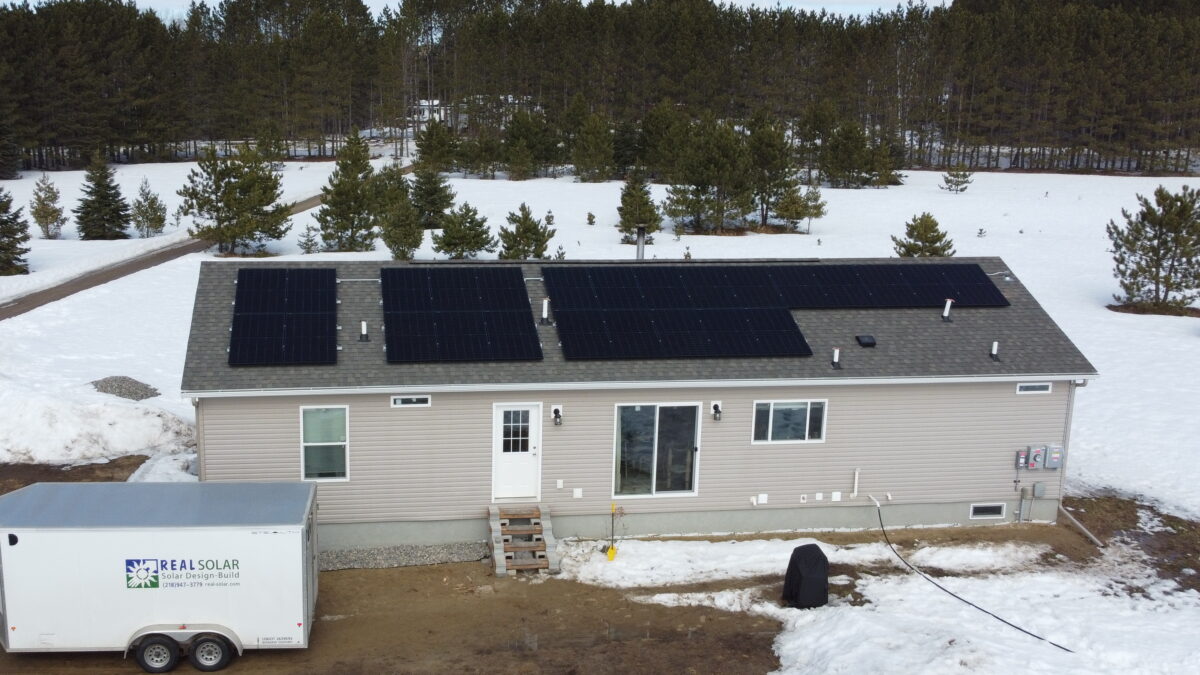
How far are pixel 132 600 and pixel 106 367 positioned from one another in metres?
13.9

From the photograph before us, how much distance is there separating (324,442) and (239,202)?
84.4ft

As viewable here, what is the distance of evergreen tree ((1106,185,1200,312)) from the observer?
3225 centimetres

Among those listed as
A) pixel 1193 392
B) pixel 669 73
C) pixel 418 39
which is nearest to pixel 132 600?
pixel 1193 392

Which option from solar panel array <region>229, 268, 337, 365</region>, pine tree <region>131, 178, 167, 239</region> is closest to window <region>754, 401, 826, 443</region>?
solar panel array <region>229, 268, 337, 365</region>

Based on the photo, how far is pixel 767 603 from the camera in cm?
1398

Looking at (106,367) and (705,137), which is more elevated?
(705,137)

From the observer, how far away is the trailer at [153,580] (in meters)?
11.4

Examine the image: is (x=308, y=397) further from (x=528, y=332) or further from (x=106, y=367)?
(x=106, y=367)

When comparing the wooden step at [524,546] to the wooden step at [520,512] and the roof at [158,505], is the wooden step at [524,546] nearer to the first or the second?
the wooden step at [520,512]

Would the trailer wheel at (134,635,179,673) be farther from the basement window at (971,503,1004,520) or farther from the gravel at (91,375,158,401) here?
the basement window at (971,503,1004,520)

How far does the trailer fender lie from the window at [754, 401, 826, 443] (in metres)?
8.41

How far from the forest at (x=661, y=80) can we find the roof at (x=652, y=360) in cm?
4879

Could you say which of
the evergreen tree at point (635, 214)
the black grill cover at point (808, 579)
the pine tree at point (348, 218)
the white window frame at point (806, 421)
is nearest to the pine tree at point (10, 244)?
the pine tree at point (348, 218)

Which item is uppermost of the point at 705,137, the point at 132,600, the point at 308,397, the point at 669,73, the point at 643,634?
the point at 669,73
